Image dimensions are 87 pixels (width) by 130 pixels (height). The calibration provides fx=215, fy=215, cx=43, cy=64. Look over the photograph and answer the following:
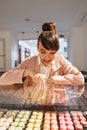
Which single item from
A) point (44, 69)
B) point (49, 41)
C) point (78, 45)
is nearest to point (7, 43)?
point (78, 45)

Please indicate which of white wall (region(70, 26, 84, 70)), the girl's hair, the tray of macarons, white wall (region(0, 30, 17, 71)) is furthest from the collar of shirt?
white wall (region(0, 30, 17, 71))

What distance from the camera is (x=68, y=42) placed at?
6.74 meters

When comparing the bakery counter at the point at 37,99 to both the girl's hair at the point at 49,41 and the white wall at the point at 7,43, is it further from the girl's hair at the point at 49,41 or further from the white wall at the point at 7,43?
the white wall at the point at 7,43

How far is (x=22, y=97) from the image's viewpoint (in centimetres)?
93

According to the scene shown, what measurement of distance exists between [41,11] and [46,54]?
10.5 ft

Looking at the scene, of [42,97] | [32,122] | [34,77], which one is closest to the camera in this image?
[32,122]

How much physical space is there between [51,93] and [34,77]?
11 cm

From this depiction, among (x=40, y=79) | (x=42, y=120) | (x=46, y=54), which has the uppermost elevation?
(x=46, y=54)

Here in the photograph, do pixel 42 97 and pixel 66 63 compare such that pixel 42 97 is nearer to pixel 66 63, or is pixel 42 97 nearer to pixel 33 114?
pixel 33 114

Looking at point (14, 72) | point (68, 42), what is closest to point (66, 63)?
point (14, 72)

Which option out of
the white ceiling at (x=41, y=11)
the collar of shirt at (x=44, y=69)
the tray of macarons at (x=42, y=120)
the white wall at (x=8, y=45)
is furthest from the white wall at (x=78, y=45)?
the tray of macarons at (x=42, y=120)

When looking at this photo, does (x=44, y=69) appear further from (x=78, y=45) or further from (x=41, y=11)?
(x=78, y=45)

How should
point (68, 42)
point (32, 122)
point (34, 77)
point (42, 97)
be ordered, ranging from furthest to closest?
point (68, 42) < point (34, 77) < point (42, 97) < point (32, 122)

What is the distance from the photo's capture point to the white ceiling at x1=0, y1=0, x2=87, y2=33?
3.49 meters
